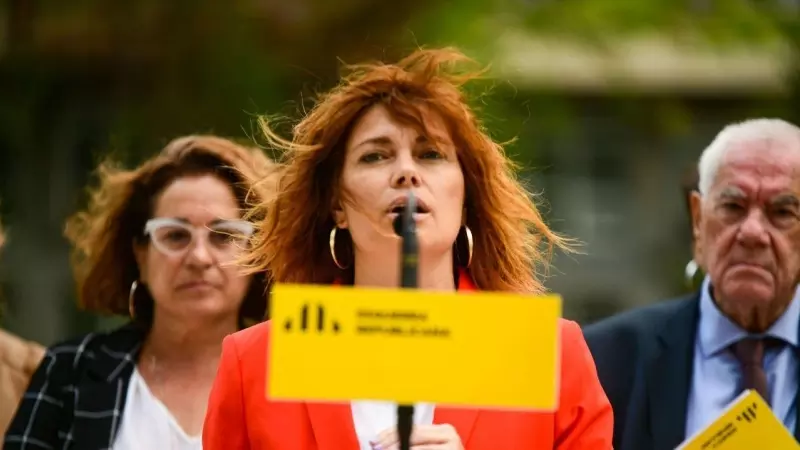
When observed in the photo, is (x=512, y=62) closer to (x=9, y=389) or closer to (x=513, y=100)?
(x=513, y=100)

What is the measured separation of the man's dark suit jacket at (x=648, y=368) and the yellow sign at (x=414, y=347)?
1.64m

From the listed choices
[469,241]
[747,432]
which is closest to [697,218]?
[747,432]

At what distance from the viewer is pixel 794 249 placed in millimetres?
4305

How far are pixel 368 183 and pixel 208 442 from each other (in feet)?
2.20

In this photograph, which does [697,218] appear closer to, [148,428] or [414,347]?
[148,428]

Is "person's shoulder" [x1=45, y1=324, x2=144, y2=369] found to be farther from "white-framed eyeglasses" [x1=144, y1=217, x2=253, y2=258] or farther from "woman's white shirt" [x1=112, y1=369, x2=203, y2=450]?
"white-framed eyeglasses" [x1=144, y1=217, x2=253, y2=258]

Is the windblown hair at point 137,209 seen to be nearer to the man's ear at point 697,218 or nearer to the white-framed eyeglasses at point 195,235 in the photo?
the white-framed eyeglasses at point 195,235

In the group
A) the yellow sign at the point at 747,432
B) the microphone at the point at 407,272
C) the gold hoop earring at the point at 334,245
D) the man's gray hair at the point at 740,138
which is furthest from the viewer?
the man's gray hair at the point at 740,138

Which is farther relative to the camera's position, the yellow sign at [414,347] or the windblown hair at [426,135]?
the windblown hair at [426,135]

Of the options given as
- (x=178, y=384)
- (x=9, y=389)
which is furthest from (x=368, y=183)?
(x=9, y=389)

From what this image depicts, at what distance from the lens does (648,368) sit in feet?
14.4

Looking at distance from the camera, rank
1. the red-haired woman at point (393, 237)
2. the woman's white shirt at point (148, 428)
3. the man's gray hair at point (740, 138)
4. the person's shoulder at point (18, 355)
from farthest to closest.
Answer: the person's shoulder at point (18, 355) → the man's gray hair at point (740, 138) → the woman's white shirt at point (148, 428) → the red-haired woman at point (393, 237)

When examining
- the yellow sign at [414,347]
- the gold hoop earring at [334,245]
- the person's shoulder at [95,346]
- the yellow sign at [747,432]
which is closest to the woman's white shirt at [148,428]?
the person's shoulder at [95,346]

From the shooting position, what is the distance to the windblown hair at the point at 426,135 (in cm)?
342
